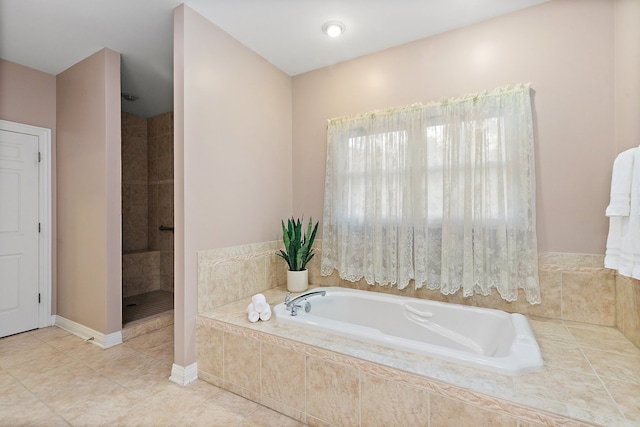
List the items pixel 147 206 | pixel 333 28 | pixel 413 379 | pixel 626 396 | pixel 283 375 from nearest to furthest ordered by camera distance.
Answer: pixel 626 396 → pixel 413 379 → pixel 283 375 → pixel 333 28 → pixel 147 206

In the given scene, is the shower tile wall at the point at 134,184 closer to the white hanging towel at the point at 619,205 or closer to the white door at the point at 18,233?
the white door at the point at 18,233

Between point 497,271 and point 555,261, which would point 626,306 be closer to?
point 555,261

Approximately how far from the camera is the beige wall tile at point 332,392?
1.49m

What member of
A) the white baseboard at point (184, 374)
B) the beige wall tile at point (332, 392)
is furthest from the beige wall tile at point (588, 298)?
the white baseboard at point (184, 374)

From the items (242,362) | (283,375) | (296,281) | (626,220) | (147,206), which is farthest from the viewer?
(147,206)

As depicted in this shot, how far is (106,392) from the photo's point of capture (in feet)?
6.28

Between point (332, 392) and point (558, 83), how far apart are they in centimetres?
240

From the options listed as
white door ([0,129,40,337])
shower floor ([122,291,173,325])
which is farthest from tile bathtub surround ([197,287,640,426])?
white door ([0,129,40,337])

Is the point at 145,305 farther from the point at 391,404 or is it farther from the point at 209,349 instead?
the point at 391,404

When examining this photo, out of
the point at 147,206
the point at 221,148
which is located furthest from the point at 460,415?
the point at 147,206

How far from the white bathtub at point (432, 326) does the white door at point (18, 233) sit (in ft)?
8.60

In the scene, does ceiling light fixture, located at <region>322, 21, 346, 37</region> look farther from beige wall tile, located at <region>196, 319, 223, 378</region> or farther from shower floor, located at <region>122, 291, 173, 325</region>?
shower floor, located at <region>122, 291, 173, 325</region>

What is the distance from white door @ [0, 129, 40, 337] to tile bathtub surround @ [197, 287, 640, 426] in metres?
2.13

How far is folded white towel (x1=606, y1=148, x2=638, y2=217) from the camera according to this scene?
1.47 m
